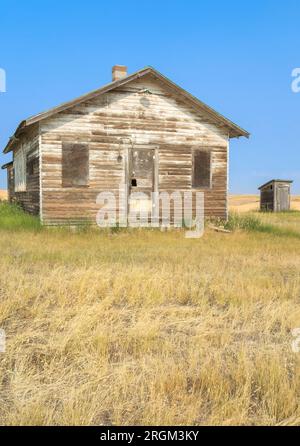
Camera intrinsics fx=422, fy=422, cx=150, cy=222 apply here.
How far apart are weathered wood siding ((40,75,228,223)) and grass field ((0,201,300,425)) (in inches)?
230

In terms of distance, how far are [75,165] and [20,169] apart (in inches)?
247

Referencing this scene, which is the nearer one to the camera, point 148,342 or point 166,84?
point 148,342

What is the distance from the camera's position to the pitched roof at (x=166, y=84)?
13.8 metres

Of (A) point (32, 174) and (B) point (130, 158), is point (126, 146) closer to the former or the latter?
(B) point (130, 158)

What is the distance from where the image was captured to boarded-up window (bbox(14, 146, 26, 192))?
18.5 m

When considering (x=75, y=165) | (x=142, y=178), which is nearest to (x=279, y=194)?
(x=142, y=178)

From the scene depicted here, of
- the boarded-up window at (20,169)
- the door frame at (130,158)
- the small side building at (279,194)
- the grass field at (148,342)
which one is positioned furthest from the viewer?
the small side building at (279,194)

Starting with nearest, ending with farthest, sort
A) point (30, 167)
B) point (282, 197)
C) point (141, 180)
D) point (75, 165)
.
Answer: point (75, 165) < point (141, 180) < point (30, 167) < point (282, 197)

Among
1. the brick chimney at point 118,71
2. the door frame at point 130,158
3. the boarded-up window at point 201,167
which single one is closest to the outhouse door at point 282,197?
the boarded-up window at point 201,167

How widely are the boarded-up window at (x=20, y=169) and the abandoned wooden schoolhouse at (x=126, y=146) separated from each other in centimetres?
168

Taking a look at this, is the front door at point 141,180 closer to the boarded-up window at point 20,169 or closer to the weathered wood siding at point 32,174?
the weathered wood siding at point 32,174

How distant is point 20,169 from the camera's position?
1984 cm

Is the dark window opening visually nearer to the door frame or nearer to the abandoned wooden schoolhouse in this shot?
the abandoned wooden schoolhouse

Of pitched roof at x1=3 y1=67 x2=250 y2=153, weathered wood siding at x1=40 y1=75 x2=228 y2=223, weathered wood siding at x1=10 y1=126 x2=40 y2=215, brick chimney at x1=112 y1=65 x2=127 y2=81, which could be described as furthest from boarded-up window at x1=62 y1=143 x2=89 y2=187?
brick chimney at x1=112 y1=65 x2=127 y2=81
